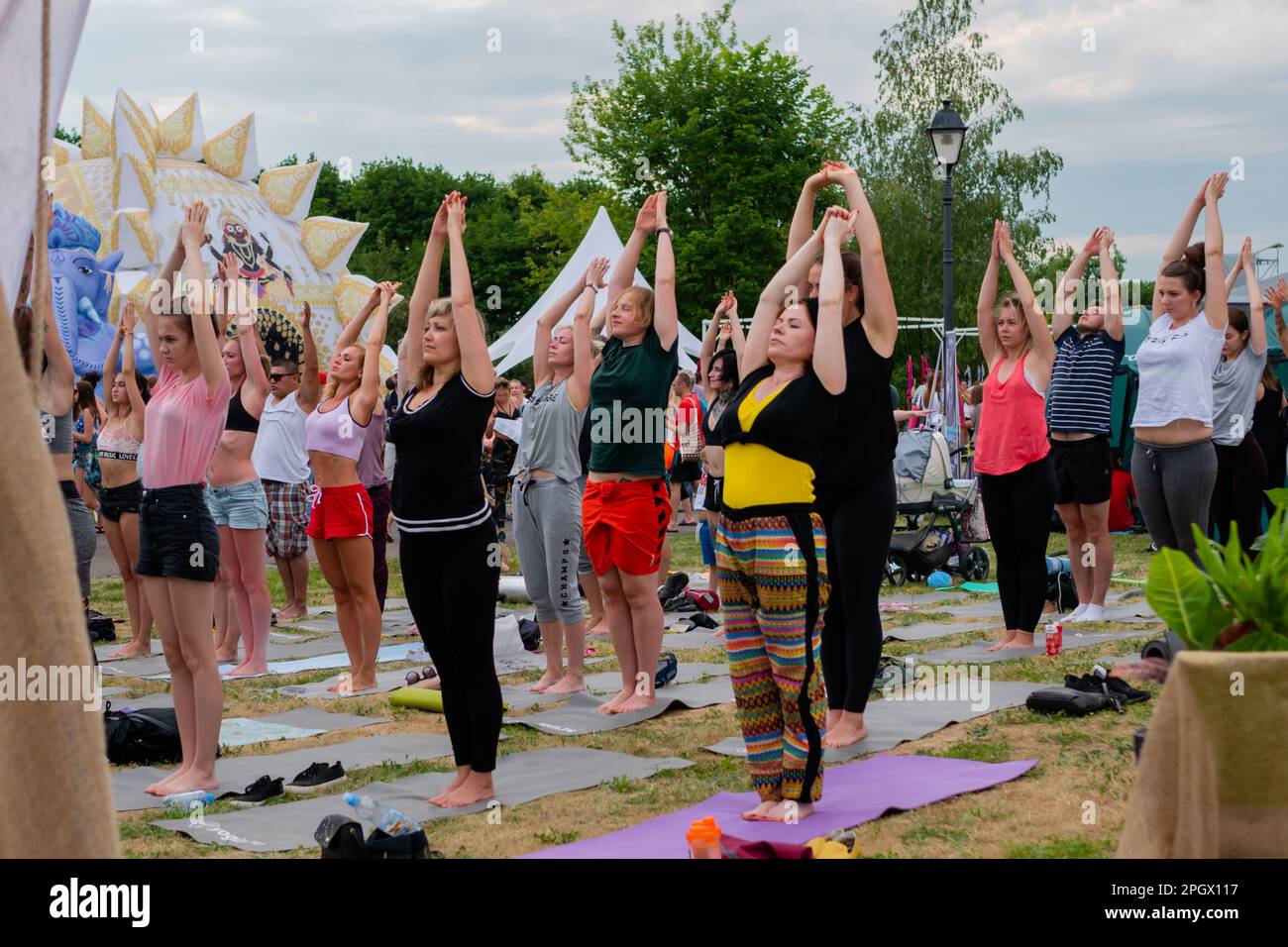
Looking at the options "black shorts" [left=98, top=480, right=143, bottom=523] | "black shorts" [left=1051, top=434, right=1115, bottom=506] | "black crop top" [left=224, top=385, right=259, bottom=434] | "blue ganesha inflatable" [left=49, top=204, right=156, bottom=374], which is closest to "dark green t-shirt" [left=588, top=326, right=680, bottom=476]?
"black crop top" [left=224, top=385, right=259, bottom=434]

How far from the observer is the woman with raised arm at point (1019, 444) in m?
7.37

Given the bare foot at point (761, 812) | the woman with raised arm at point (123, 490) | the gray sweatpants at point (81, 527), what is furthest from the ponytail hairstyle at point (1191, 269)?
the woman with raised arm at point (123, 490)

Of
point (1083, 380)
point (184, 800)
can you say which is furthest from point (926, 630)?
point (184, 800)

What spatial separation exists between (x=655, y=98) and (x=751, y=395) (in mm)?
39674

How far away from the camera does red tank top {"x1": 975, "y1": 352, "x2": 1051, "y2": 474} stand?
7.36 m

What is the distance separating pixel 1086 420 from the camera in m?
8.50

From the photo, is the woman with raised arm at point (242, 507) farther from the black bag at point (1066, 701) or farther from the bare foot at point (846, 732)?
the black bag at point (1066, 701)

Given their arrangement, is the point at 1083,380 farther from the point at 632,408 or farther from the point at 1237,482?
the point at 632,408

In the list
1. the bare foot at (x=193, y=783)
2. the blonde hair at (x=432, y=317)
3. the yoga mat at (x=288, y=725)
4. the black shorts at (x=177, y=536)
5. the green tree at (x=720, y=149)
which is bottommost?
the yoga mat at (x=288, y=725)

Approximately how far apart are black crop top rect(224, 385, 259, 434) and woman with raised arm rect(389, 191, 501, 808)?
9.81ft

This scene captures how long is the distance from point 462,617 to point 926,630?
5.10 metres

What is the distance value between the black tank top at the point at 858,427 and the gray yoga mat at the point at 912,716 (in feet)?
4.07
